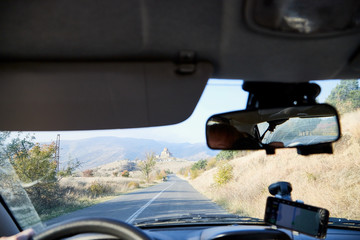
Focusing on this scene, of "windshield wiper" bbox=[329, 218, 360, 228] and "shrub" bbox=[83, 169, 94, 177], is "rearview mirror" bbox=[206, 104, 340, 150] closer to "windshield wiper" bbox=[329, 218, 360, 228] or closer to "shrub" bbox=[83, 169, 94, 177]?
"windshield wiper" bbox=[329, 218, 360, 228]

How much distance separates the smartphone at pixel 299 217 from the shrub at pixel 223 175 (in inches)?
456

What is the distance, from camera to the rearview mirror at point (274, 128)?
2893 millimetres

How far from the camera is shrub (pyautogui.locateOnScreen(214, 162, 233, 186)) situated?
1478cm

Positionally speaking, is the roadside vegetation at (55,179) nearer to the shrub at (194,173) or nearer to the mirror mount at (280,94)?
the mirror mount at (280,94)

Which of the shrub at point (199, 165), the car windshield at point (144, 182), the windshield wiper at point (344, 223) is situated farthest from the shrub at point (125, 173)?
the windshield wiper at point (344, 223)

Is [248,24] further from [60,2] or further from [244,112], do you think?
[244,112]

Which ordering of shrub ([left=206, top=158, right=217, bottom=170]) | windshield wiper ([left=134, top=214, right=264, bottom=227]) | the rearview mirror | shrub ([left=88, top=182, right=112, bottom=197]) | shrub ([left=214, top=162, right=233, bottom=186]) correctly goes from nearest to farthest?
1. the rearview mirror
2. windshield wiper ([left=134, top=214, right=264, bottom=227])
3. shrub ([left=88, top=182, right=112, bottom=197])
4. shrub ([left=214, top=162, right=233, bottom=186])
5. shrub ([left=206, top=158, right=217, bottom=170])

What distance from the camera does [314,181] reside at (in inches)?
445

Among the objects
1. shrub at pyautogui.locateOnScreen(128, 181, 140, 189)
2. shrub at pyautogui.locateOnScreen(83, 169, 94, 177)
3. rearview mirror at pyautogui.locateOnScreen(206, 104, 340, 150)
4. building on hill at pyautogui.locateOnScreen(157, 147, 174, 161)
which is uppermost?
rearview mirror at pyautogui.locateOnScreen(206, 104, 340, 150)

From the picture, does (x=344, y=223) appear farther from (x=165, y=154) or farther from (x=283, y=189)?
(x=165, y=154)

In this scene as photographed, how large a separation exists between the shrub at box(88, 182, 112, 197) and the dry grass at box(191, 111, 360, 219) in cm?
360

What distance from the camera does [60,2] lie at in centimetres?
148

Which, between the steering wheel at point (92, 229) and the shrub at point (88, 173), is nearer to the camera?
the steering wheel at point (92, 229)

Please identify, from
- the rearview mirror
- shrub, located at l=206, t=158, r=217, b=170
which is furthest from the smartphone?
shrub, located at l=206, t=158, r=217, b=170
